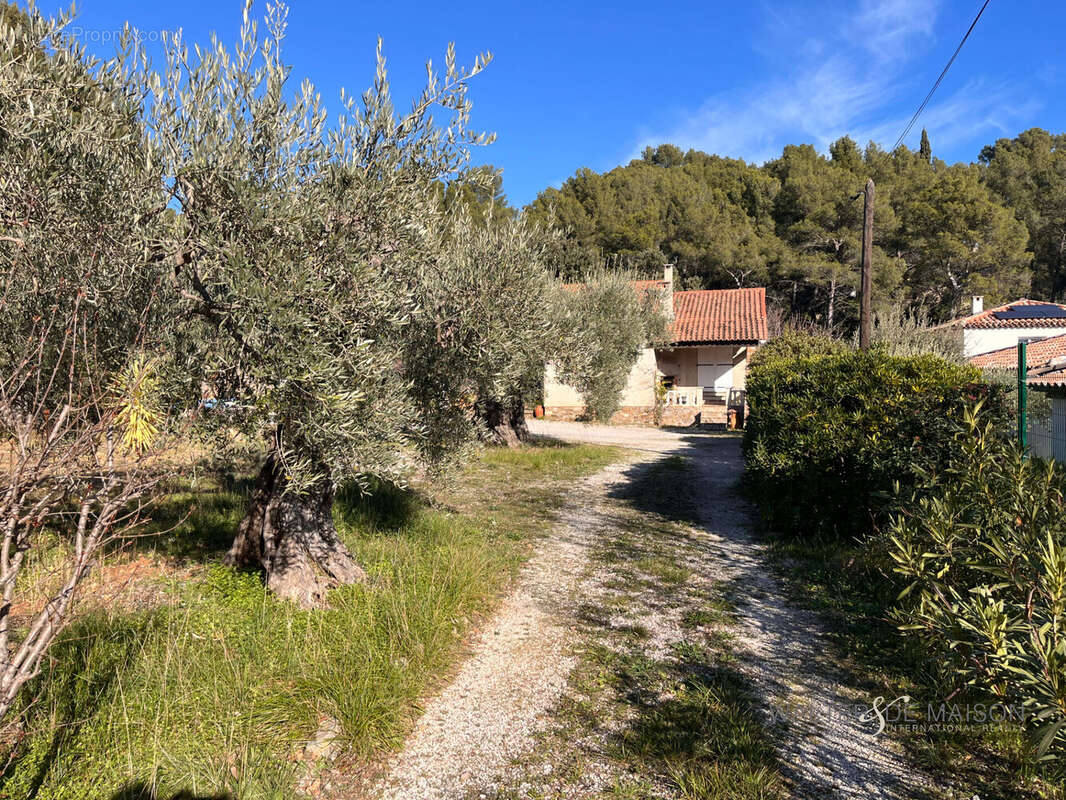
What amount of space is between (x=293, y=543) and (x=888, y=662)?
5.43 metres

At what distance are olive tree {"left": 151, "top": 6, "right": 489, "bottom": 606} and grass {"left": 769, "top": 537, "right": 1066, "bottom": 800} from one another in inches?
168

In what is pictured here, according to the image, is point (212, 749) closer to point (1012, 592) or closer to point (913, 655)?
point (1012, 592)

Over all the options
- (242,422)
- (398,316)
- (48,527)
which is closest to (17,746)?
(242,422)

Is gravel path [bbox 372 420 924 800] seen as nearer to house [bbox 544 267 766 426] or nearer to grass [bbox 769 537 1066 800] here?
grass [bbox 769 537 1066 800]

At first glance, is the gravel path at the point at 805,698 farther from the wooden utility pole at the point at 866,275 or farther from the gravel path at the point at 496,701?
the wooden utility pole at the point at 866,275

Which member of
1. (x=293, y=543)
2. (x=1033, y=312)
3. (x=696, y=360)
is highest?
(x=1033, y=312)

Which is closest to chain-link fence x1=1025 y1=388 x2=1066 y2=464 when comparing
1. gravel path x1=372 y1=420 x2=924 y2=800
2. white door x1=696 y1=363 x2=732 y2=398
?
gravel path x1=372 y1=420 x2=924 y2=800

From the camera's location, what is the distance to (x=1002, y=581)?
3057mm

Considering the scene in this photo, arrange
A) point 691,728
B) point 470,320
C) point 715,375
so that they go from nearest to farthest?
1. point 691,728
2. point 470,320
3. point 715,375

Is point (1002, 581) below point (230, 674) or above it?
above

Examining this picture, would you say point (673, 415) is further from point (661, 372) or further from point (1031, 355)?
point (1031, 355)

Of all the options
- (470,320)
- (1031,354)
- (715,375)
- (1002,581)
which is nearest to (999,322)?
(1031,354)

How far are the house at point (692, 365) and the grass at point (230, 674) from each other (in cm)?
1800

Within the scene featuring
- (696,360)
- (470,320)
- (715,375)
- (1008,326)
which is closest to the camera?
(470,320)
